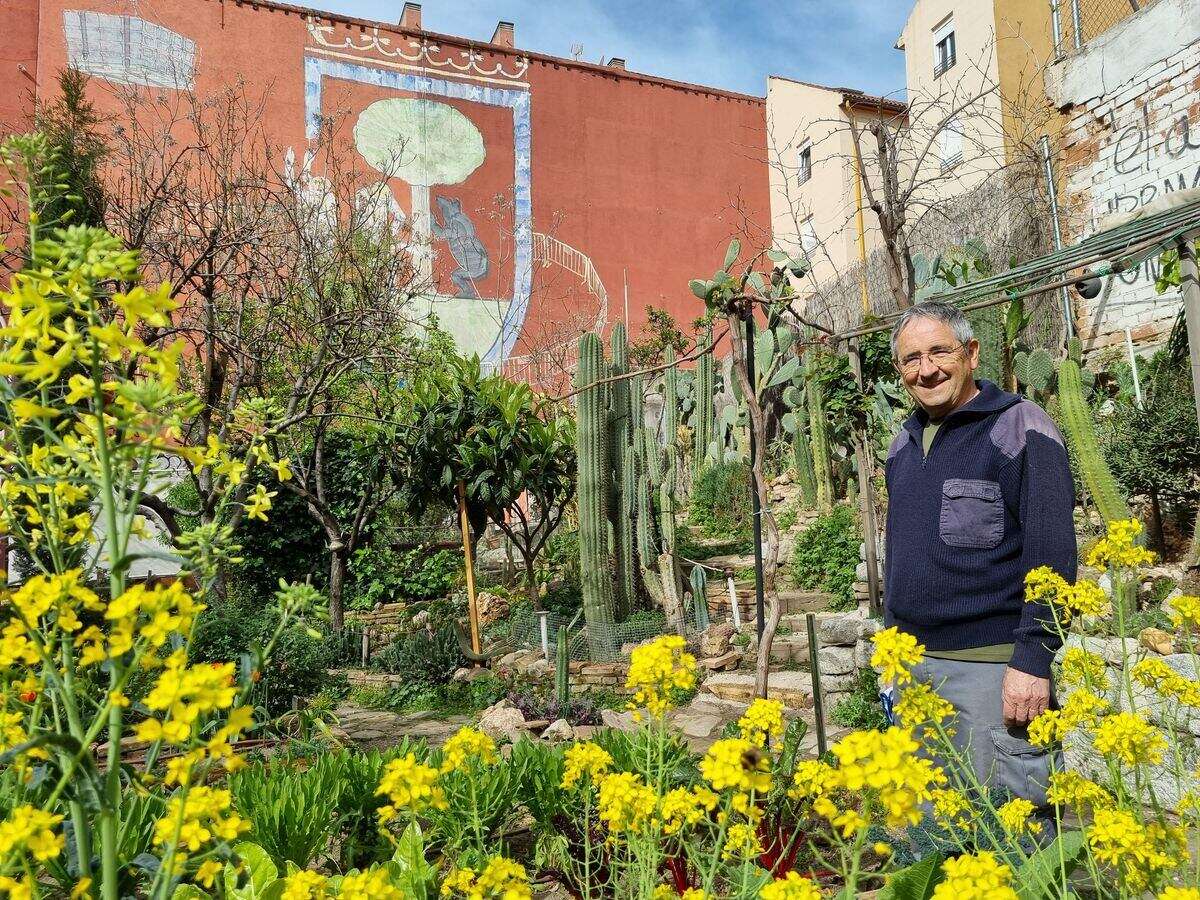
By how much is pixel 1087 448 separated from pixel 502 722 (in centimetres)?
384

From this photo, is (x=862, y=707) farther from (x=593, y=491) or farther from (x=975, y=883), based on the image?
(x=975, y=883)

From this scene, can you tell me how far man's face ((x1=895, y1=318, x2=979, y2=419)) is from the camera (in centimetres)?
206

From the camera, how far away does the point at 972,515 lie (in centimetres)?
199

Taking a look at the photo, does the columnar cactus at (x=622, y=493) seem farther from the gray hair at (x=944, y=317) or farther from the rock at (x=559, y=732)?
the gray hair at (x=944, y=317)

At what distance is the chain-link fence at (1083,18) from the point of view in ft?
25.5

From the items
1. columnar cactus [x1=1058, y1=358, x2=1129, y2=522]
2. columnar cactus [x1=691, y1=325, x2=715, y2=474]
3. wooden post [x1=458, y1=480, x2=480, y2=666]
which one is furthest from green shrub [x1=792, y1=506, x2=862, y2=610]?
wooden post [x1=458, y1=480, x2=480, y2=666]

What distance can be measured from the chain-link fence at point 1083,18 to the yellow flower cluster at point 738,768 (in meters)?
9.14

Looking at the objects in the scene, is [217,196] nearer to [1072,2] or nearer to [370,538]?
[370,538]

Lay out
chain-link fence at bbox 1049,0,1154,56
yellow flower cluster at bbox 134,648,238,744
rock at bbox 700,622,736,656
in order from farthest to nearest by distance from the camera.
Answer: chain-link fence at bbox 1049,0,1154,56 < rock at bbox 700,622,736,656 < yellow flower cluster at bbox 134,648,238,744

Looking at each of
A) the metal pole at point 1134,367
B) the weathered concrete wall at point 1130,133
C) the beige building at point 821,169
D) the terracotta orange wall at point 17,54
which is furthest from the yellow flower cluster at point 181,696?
the terracotta orange wall at point 17,54

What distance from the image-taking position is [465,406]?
7.07 metres

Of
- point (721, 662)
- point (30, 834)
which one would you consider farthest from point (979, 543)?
point (721, 662)

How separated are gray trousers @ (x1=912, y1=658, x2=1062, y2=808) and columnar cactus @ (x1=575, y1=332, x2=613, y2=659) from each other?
4603 mm

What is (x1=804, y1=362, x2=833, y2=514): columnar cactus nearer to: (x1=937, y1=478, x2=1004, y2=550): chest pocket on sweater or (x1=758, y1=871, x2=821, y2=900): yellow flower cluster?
(x1=937, y1=478, x2=1004, y2=550): chest pocket on sweater
